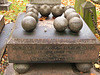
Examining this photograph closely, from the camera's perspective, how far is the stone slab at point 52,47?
2.49 m

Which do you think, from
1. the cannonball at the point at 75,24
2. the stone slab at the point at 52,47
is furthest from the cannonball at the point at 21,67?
the cannonball at the point at 75,24

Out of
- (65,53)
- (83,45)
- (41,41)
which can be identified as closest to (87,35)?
(83,45)

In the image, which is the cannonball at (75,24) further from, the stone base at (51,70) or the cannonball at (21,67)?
the cannonball at (21,67)

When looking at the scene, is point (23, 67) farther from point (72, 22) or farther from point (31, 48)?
point (72, 22)

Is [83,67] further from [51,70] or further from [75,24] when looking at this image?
[75,24]

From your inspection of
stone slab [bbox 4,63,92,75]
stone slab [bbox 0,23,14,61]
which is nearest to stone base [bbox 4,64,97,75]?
stone slab [bbox 4,63,92,75]

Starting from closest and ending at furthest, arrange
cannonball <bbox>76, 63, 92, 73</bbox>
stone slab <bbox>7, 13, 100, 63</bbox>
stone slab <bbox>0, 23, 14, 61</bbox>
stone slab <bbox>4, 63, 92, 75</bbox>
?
stone slab <bbox>7, 13, 100, 63</bbox> < cannonball <bbox>76, 63, 92, 73</bbox> < stone slab <bbox>4, 63, 92, 75</bbox> < stone slab <bbox>0, 23, 14, 61</bbox>

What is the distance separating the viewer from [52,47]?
252 cm

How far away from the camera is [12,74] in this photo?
9.49 feet

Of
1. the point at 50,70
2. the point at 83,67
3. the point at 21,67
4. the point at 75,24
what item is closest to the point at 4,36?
the point at 21,67

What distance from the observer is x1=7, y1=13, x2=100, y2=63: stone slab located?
2.49 meters

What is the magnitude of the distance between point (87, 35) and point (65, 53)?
590 millimetres

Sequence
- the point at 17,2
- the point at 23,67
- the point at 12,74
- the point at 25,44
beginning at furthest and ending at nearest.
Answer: the point at 17,2, the point at 12,74, the point at 23,67, the point at 25,44

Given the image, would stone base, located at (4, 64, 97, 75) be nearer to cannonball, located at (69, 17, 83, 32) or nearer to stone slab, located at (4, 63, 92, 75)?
stone slab, located at (4, 63, 92, 75)
